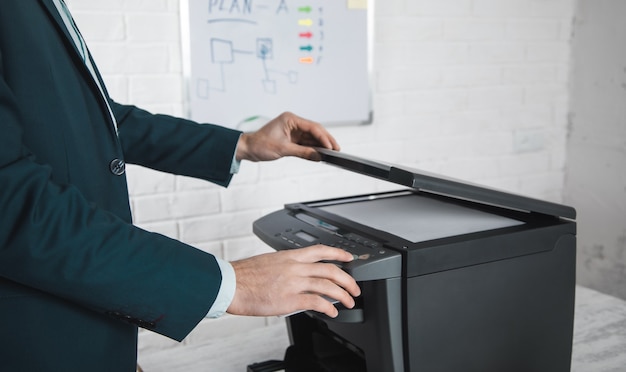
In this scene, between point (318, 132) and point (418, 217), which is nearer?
point (418, 217)

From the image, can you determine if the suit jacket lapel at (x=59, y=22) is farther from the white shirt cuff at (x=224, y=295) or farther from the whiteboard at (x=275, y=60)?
the whiteboard at (x=275, y=60)

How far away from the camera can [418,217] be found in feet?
3.39

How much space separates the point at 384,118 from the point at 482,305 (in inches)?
46.5

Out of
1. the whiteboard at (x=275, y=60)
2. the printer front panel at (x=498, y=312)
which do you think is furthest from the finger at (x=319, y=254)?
the whiteboard at (x=275, y=60)

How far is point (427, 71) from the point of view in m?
2.05

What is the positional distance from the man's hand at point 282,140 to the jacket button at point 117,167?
34cm

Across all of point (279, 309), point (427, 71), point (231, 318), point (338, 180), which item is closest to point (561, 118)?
point (427, 71)

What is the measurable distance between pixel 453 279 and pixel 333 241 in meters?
0.18

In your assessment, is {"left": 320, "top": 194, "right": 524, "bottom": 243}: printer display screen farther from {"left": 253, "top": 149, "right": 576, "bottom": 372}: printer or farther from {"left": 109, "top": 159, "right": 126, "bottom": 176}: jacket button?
{"left": 109, "top": 159, "right": 126, "bottom": 176}: jacket button

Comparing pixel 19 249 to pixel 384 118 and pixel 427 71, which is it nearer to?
Result: pixel 384 118

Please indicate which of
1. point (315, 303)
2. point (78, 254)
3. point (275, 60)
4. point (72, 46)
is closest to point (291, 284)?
point (315, 303)

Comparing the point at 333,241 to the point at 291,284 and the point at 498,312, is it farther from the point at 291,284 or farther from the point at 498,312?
the point at 498,312

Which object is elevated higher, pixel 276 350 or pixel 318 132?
pixel 318 132

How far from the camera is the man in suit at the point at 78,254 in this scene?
685 millimetres
